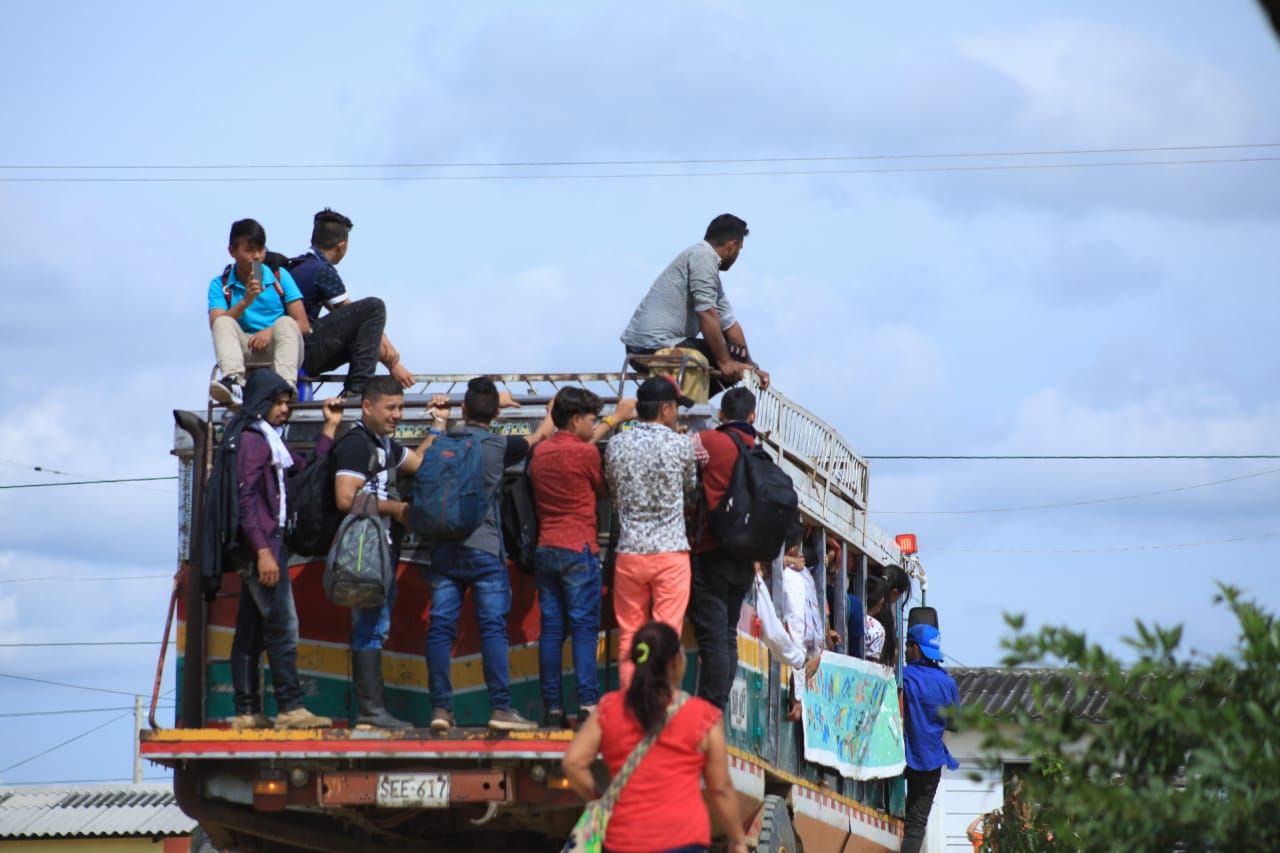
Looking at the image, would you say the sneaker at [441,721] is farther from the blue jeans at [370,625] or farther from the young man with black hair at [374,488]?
the blue jeans at [370,625]

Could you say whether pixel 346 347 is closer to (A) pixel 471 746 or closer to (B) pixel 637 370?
(B) pixel 637 370

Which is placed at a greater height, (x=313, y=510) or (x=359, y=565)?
(x=313, y=510)

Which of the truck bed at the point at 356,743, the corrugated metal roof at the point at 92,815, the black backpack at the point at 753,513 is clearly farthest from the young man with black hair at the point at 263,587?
the corrugated metal roof at the point at 92,815

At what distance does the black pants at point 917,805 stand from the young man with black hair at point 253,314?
20.3 feet

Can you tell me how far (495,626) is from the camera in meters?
9.97

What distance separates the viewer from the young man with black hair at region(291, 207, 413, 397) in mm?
11805

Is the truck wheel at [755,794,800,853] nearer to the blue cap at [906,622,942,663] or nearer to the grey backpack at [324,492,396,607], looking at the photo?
the grey backpack at [324,492,396,607]

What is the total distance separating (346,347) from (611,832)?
16.5 feet

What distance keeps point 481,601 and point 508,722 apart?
63 centimetres

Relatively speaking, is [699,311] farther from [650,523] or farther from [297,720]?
[297,720]

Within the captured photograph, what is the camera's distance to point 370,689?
10.0 metres

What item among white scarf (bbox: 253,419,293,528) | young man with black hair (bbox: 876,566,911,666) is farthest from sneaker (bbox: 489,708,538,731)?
young man with black hair (bbox: 876,566,911,666)

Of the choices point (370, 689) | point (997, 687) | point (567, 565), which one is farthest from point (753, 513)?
point (997, 687)

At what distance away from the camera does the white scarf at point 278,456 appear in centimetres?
1028
